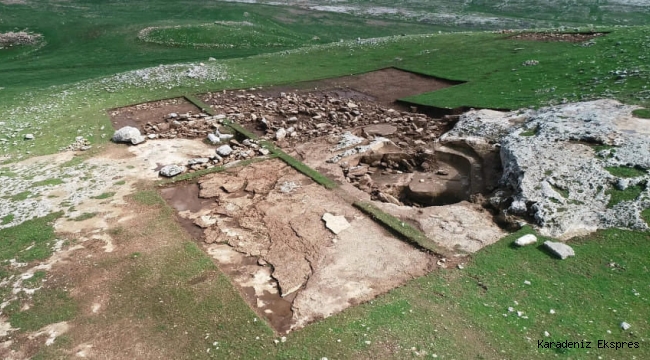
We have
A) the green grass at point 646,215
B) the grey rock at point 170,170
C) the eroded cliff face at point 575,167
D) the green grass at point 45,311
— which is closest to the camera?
the green grass at point 45,311

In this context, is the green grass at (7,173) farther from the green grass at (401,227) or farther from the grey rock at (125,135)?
the green grass at (401,227)

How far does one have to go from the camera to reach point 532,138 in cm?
1483

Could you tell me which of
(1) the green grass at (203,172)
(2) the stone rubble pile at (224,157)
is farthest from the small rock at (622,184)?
(2) the stone rubble pile at (224,157)

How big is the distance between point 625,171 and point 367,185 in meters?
7.73

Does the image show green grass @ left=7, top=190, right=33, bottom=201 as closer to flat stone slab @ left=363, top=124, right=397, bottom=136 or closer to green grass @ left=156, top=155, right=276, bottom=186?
green grass @ left=156, top=155, right=276, bottom=186

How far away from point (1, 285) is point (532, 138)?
16119 mm

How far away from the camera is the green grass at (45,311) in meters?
9.42

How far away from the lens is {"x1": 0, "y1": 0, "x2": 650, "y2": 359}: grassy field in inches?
338

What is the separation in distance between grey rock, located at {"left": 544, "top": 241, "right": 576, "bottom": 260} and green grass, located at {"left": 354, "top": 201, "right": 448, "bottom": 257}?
8.18ft

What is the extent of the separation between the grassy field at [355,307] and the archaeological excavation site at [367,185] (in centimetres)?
58

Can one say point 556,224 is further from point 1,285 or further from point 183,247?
point 1,285

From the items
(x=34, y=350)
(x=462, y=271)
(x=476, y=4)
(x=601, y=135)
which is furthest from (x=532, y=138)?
(x=476, y=4)

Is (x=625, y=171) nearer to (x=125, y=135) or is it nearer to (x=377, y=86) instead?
(x=377, y=86)

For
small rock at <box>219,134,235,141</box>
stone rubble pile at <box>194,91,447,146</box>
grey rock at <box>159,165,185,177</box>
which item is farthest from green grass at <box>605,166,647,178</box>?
small rock at <box>219,134,235,141</box>
